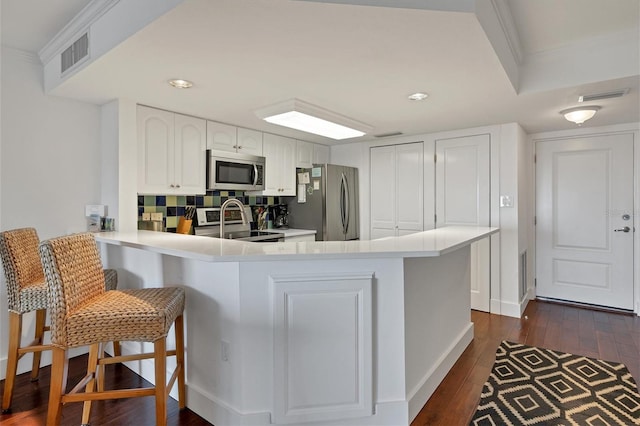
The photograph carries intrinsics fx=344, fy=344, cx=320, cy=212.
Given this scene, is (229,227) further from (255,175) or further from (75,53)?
(75,53)

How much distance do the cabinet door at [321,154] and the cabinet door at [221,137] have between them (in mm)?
1320

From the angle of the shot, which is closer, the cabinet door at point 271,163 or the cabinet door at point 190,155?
the cabinet door at point 190,155

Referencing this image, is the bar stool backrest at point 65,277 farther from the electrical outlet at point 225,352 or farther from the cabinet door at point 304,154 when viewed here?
the cabinet door at point 304,154

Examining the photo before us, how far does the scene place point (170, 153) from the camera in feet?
9.71

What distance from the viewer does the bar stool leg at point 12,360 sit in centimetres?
198

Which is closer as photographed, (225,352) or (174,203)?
(225,352)

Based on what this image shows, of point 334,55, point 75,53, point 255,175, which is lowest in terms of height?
point 255,175

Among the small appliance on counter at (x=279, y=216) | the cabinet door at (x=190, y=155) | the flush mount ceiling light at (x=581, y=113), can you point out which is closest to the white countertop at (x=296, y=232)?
the small appliance on counter at (x=279, y=216)

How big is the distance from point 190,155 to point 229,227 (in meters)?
0.92

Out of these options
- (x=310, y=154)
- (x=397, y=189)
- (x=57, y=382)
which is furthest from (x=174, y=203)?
(x=397, y=189)

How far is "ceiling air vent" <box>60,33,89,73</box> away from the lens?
6.60 ft

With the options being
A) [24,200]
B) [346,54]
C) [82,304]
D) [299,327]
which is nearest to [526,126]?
[346,54]

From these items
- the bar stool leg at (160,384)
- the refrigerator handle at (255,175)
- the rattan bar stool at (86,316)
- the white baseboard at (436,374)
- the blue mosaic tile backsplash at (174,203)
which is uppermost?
the refrigerator handle at (255,175)

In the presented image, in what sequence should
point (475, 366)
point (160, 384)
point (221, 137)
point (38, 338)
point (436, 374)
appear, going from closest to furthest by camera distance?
point (160, 384)
point (436, 374)
point (38, 338)
point (475, 366)
point (221, 137)
